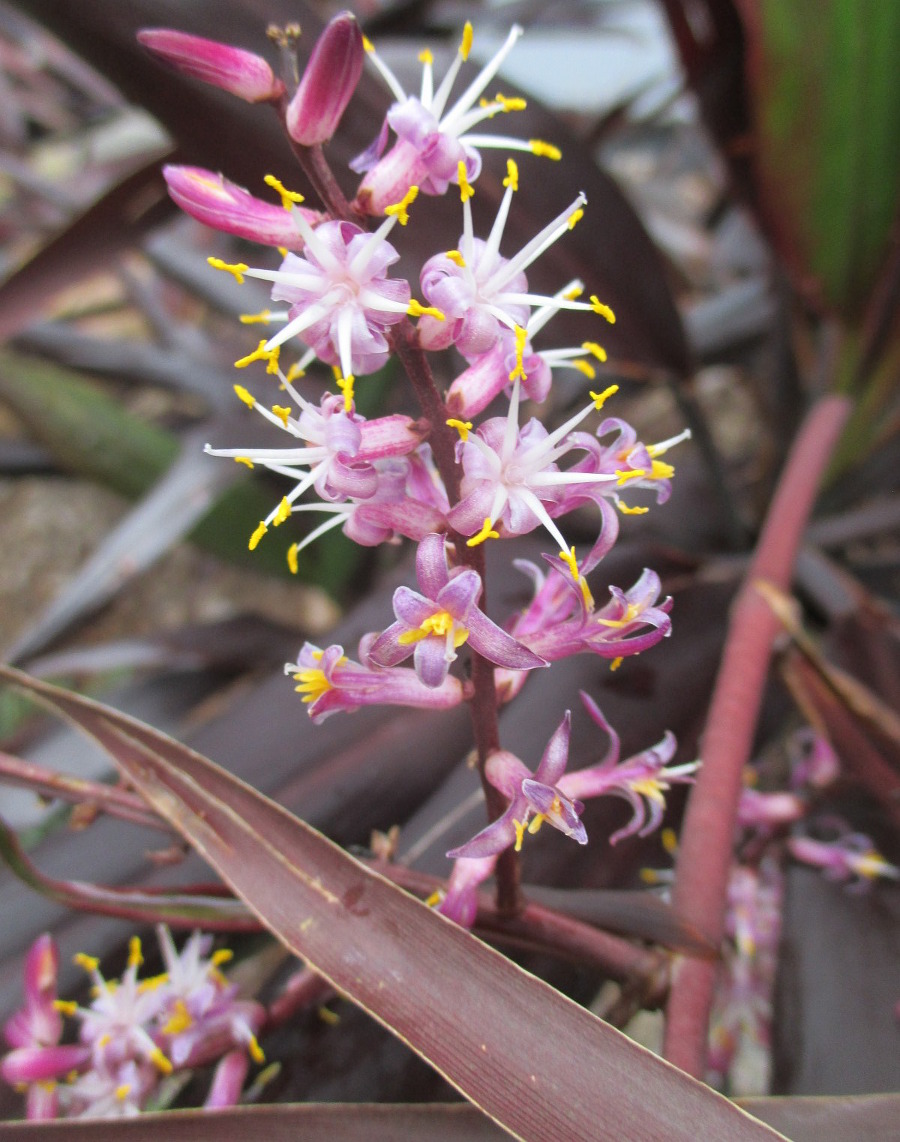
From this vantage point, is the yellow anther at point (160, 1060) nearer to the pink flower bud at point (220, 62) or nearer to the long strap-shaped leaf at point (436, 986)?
the long strap-shaped leaf at point (436, 986)

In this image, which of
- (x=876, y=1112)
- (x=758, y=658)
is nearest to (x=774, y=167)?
(x=758, y=658)

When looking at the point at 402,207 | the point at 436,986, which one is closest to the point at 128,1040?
the point at 436,986

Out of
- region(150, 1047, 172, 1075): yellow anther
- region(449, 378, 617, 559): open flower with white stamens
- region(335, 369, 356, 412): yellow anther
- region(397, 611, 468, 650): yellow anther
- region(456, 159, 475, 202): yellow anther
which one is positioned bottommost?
region(150, 1047, 172, 1075): yellow anther

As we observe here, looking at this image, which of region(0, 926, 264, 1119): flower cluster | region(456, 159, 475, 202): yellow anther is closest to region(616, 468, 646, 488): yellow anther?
region(456, 159, 475, 202): yellow anther

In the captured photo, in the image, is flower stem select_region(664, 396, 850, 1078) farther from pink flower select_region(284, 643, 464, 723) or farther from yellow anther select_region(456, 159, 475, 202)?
yellow anther select_region(456, 159, 475, 202)

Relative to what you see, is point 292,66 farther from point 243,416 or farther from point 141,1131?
point 243,416

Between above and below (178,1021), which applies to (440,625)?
above

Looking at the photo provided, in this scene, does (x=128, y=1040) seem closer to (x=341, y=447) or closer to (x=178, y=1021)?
(x=178, y=1021)
